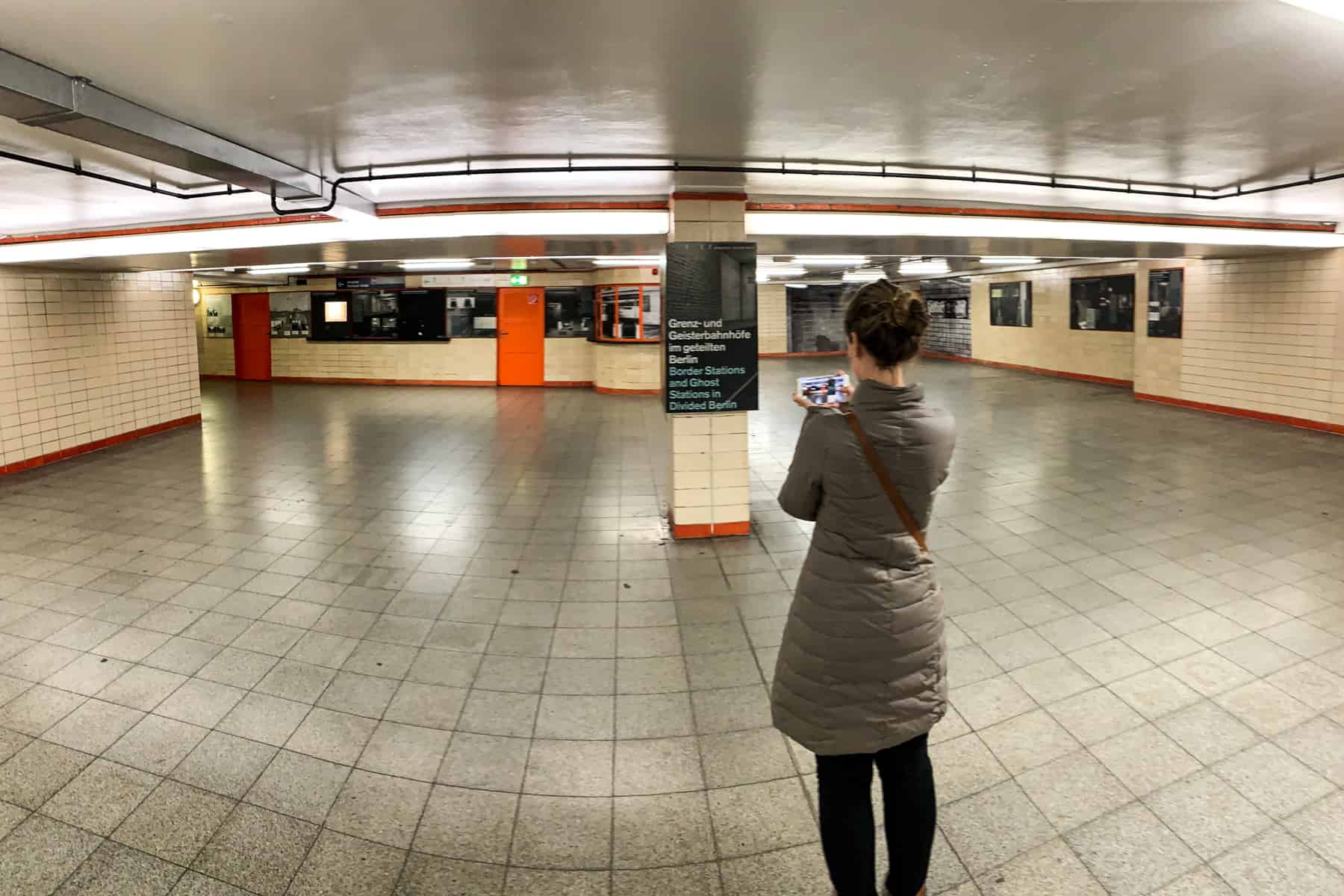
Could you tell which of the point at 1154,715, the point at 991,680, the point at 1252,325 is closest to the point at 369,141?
the point at 991,680

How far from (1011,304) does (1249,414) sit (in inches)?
293

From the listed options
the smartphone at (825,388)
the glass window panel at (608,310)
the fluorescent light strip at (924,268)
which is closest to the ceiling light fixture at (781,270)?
the fluorescent light strip at (924,268)

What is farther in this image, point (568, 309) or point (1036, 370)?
point (1036, 370)

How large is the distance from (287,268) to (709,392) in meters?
10.2

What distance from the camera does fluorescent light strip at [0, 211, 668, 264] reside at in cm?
517

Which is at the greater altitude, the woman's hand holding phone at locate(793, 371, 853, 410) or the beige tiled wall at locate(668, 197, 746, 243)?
the beige tiled wall at locate(668, 197, 746, 243)

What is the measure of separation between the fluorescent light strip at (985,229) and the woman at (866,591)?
3961 millimetres

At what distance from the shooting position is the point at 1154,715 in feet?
9.19

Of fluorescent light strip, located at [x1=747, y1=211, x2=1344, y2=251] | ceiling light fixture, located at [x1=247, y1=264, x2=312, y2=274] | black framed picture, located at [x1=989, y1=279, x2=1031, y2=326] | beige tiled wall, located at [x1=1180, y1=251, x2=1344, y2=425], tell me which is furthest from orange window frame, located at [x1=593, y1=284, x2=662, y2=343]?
black framed picture, located at [x1=989, y1=279, x2=1031, y2=326]

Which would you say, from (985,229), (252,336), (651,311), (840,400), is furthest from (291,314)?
(840,400)

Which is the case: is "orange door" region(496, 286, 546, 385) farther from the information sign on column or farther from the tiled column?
the information sign on column

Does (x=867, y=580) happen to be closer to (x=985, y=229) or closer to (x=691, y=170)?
(x=691, y=170)

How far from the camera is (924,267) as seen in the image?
1314 centimetres

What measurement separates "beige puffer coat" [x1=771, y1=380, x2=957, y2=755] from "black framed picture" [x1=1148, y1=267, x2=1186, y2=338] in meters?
11.8
